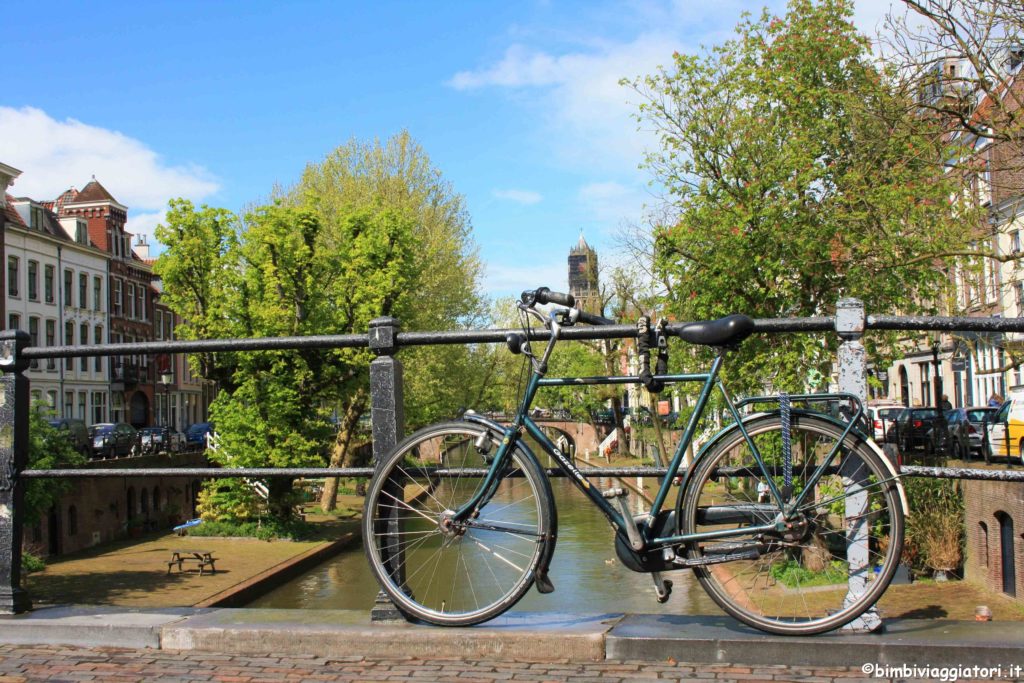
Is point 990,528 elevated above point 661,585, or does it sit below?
below

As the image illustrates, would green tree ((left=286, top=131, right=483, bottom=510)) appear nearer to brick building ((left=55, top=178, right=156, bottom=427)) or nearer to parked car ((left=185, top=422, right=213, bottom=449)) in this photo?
parked car ((left=185, top=422, right=213, bottom=449))

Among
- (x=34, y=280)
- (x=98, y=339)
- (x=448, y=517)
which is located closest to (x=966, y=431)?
(x=448, y=517)

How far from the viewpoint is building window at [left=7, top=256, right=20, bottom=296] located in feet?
174

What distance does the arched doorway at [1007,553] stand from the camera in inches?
822

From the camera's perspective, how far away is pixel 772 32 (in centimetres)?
2655

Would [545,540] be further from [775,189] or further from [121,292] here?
[121,292]

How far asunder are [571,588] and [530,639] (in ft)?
80.2

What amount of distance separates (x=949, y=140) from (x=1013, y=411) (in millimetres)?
9612

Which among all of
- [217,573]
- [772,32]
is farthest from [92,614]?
[217,573]

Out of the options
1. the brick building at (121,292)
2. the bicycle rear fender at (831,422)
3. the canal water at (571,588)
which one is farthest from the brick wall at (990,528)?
the brick building at (121,292)

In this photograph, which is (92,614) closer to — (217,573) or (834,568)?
(834,568)

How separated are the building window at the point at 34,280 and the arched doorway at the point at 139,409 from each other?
13.5m

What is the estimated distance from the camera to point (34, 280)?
181 feet

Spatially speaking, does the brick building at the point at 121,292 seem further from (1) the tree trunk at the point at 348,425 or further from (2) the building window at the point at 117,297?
(1) the tree trunk at the point at 348,425
